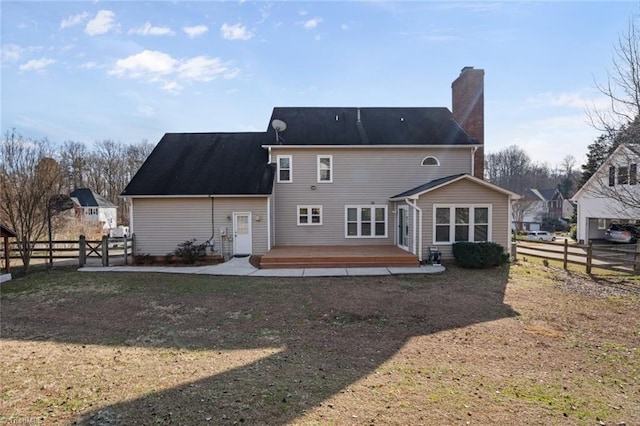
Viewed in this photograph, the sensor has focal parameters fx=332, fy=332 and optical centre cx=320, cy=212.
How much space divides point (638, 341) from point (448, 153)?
39.7 ft

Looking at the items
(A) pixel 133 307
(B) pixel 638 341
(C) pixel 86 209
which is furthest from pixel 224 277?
(C) pixel 86 209

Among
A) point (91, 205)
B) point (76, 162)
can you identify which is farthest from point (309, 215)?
point (76, 162)

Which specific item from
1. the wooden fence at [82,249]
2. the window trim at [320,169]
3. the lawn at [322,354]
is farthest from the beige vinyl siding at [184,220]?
the lawn at [322,354]

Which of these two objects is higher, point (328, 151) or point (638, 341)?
point (328, 151)

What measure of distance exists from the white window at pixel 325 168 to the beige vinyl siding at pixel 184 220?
3.34 m

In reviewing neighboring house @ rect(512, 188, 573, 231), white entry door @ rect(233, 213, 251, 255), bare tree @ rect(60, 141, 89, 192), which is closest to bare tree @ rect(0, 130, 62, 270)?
white entry door @ rect(233, 213, 251, 255)

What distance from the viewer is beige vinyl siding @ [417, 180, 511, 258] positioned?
13562 mm

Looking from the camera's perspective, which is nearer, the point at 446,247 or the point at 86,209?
the point at 446,247

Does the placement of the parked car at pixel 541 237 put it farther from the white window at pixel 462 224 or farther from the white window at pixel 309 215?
the white window at pixel 309 215

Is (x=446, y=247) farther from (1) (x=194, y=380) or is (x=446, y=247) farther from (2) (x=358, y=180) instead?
(1) (x=194, y=380)

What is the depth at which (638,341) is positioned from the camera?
6.06 metres

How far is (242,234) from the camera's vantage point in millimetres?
15367

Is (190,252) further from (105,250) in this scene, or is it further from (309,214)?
(309,214)

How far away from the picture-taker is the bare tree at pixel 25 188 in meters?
13.4
